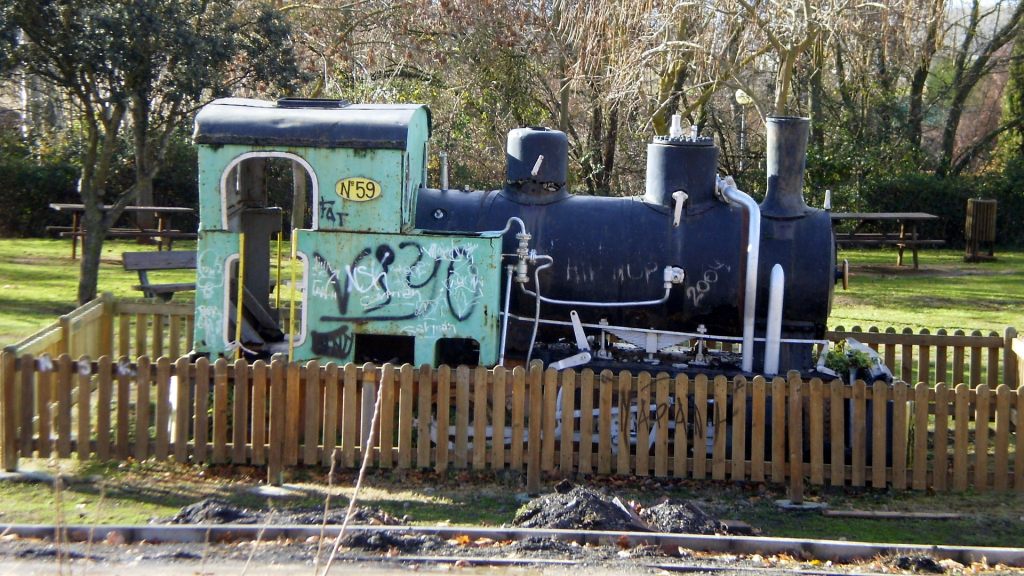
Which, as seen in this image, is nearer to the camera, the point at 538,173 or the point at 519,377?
the point at 519,377

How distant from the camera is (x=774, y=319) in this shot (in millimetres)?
8641

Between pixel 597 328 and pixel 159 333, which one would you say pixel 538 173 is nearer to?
pixel 597 328

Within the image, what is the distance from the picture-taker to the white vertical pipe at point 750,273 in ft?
28.5

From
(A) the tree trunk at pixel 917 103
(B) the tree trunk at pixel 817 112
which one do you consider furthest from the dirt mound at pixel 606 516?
(A) the tree trunk at pixel 917 103

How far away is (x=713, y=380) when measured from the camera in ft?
27.3

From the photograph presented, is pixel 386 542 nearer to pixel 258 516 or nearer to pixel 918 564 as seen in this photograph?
pixel 258 516

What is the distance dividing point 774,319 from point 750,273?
0.40m

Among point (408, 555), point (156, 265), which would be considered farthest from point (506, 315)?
point (156, 265)

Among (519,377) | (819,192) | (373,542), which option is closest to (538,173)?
(519,377)

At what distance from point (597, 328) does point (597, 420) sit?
94 cm

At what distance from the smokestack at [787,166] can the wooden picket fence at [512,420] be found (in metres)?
1.68

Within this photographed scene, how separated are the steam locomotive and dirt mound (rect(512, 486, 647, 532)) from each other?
167cm

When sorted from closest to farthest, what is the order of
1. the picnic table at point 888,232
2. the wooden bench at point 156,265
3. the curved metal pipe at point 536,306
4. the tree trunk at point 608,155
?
the curved metal pipe at point 536,306 < the wooden bench at point 156,265 < the picnic table at point 888,232 < the tree trunk at point 608,155

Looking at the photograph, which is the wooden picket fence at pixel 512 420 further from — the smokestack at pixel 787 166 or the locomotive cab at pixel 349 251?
the smokestack at pixel 787 166
